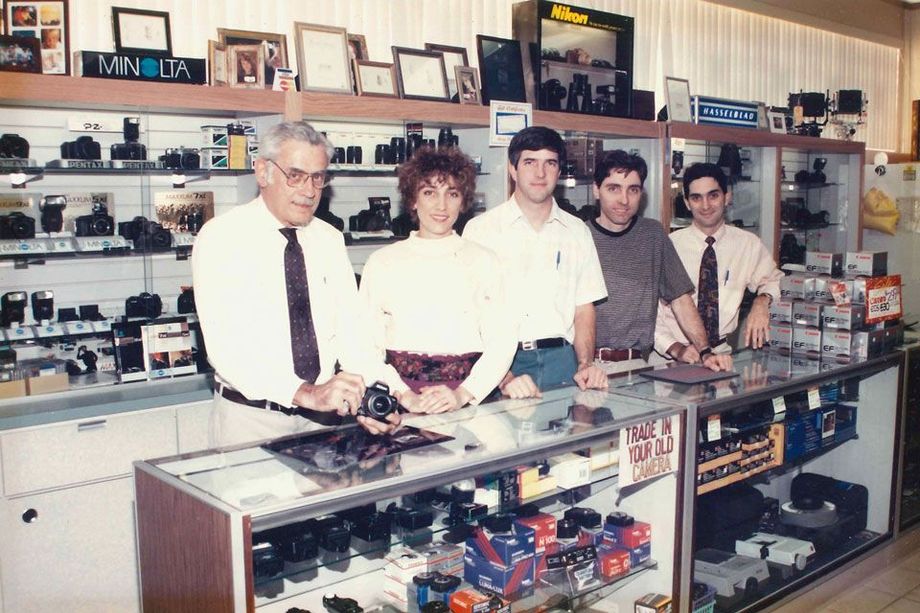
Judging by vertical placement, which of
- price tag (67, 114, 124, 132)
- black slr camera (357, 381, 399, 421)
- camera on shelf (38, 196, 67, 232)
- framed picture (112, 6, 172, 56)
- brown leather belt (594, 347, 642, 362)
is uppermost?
framed picture (112, 6, 172, 56)

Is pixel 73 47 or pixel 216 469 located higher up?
pixel 73 47

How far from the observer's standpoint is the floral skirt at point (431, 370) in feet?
10.2

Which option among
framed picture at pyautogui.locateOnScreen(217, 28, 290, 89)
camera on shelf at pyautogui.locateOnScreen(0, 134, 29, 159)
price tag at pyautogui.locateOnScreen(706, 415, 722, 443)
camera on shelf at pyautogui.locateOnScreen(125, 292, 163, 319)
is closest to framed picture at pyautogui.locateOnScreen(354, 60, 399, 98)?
framed picture at pyautogui.locateOnScreen(217, 28, 290, 89)

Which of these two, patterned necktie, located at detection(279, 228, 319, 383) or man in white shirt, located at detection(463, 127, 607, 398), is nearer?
patterned necktie, located at detection(279, 228, 319, 383)

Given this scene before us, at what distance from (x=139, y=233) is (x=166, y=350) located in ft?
1.80

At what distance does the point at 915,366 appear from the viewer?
4.09 metres

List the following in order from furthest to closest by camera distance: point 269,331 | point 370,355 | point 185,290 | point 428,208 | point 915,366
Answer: point 185,290
point 915,366
point 428,208
point 370,355
point 269,331

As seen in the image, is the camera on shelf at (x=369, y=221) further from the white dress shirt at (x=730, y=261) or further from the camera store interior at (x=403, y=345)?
the white dress shirt at (x=730, y=261)

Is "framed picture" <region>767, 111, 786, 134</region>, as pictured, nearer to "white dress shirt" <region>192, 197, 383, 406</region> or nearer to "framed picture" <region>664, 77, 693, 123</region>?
"framed picture" <region>664, 77, 693, 123</region>

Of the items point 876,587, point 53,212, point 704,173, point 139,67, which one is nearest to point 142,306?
point 53,212

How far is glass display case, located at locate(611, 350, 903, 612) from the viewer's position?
9.96 ft

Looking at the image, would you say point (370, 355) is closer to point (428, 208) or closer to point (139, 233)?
point (428, 208)

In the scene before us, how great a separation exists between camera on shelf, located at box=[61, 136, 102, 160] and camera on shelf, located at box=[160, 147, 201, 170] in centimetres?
31

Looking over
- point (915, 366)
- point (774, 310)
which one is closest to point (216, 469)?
point (774, 310)
